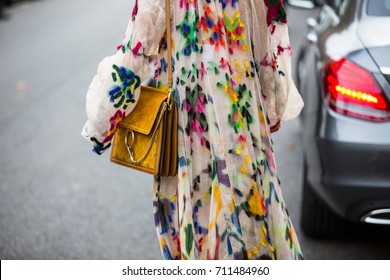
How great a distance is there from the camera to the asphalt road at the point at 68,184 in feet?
13.6

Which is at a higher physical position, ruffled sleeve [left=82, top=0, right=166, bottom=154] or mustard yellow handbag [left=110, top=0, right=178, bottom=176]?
ruffled sleeve [left=82, top=0, right=166, bottom=154]

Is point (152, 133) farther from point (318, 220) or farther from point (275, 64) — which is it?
point (318, 220)

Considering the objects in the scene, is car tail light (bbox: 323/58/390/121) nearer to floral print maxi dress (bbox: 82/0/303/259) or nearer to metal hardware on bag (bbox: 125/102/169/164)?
floral print maxi dress (bbox: 82/0/303/259)

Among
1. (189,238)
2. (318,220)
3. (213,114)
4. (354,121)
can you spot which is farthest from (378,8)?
(189,238)

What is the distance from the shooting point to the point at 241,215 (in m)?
2.80

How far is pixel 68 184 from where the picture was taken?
5254mm

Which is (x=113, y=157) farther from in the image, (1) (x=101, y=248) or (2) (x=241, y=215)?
(1) (x=101, y=248)

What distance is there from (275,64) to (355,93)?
60cm

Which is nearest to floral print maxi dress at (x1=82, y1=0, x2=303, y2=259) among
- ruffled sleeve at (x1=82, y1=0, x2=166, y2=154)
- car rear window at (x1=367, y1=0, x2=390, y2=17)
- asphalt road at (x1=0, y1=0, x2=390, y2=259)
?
ruffled sleeve at (x1=82, y1=0, x2=166, y2=154)

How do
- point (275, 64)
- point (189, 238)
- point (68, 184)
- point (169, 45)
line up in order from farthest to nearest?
point (68, 184)
point (275, 64)
point (189, 238)
point (169, 45)

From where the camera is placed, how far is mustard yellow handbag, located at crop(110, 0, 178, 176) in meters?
2.71

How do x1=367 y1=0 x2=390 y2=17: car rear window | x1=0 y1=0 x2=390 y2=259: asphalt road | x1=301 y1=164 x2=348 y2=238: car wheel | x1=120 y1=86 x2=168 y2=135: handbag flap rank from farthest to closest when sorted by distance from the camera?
x1=0 y1=0 x2=390 y2=259: asphalt road
x1=301 y1=164 x2=348 y2=238: car wheel
x1=367 y1=0 x2=390 y2=17: car rear window
x1=120 y1=86 x2=168 y2=135: handbag flap

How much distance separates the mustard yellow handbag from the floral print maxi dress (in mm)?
41

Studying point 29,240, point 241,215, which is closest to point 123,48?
point 241,215
